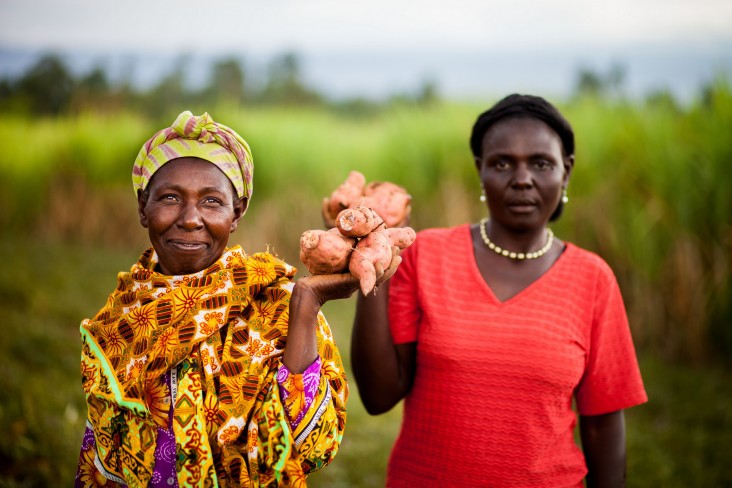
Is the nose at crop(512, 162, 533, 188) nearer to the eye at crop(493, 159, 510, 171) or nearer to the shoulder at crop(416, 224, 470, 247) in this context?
the eye at crop(493, 159, 510, 171)

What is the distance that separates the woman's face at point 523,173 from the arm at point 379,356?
1.70 feet

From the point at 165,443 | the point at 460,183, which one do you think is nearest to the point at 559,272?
the point at 165,443

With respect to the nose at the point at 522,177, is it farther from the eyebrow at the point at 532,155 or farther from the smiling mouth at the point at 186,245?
the smiling mouth at the point at 186,245

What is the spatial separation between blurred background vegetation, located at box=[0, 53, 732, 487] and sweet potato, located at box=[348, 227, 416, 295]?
2595mm

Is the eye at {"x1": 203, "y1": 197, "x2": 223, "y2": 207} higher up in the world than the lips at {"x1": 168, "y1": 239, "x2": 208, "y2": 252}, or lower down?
higher up

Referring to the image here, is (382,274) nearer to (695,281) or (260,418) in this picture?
(260,418)

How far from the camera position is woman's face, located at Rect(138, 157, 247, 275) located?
1764mm

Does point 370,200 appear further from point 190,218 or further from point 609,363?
point 609,363

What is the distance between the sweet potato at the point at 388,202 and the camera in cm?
212

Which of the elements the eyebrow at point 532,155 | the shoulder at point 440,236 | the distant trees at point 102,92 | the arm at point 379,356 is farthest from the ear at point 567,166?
the distant trees at point 102,92

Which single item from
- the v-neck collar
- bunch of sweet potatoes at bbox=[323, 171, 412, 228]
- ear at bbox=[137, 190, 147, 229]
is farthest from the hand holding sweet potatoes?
the v-neck collar

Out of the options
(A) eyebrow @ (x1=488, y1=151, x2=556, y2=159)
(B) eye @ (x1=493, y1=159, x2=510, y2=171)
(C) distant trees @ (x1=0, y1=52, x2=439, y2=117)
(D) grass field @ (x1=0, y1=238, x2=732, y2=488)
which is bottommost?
(D) grass field @ (x1=0, y1=238, x2=732, y2=488)

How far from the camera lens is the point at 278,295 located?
1.86m

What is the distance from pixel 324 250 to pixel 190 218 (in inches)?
15.4
